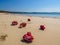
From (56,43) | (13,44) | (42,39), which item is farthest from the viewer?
(42,39)

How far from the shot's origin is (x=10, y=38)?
2904 mm

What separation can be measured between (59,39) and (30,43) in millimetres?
737

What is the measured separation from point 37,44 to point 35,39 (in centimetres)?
28

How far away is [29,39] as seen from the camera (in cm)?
271

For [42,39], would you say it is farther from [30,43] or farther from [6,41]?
[6,41]

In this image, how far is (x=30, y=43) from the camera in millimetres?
2682

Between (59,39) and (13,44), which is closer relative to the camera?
(13,44)

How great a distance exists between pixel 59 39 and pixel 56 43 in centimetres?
28

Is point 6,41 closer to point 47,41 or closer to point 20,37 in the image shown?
point 20,37

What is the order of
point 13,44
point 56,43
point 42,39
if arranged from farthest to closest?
point 42,39, point 56,43, point 13,44

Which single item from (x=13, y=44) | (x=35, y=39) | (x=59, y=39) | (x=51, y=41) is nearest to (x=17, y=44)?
(x=13, y=44)

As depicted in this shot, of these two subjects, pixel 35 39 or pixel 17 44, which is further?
pixel 35 39

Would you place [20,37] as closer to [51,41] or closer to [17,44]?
[17,44]

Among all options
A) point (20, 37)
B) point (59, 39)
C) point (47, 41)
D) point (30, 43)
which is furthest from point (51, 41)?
point (20, 37)
